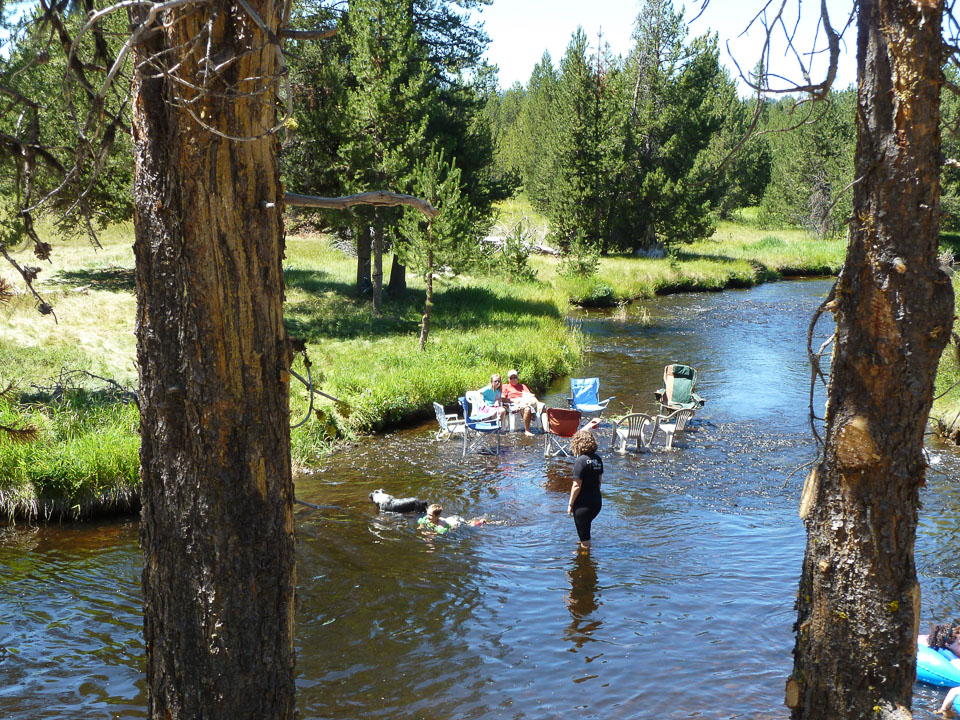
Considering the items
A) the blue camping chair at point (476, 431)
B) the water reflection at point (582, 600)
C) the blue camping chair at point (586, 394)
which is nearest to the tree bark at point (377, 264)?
the blue camping chair at point (586, 394)

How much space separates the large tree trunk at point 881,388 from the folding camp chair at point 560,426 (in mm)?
8980

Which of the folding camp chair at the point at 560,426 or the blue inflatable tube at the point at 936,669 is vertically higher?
the folding camp chair at the point at 560,426

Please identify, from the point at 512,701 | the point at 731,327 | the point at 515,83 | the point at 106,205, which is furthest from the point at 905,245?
the point at 515,83

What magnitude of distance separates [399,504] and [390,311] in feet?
43.7

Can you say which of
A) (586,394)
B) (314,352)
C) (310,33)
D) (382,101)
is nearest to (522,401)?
(586,394)

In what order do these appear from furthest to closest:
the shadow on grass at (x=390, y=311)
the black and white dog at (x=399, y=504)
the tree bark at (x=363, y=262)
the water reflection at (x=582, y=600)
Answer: the tree bark at (x=363, y=262) → the shadow on grass at (x=390, y=311) → the black and white dog at (x=399, y=504) → the water reflection at (x=582, y=600)

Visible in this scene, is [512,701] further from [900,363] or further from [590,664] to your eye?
[900,363]

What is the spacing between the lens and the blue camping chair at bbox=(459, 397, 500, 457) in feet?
45.4

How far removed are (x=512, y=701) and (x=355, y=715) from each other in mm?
1304

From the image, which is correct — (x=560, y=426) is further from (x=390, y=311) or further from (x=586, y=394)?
(x=390, y=311)

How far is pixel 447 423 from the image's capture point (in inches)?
572

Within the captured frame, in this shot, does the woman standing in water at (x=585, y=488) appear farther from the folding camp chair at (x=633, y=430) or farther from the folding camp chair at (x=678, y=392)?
the folding camp chair at (x=678, y=392)

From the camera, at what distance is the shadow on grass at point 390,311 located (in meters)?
21.3

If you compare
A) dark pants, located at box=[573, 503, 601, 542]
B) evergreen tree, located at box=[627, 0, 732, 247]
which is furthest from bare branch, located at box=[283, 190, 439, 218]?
evergreen tree, located at box=[627, 0, 732, 247]
